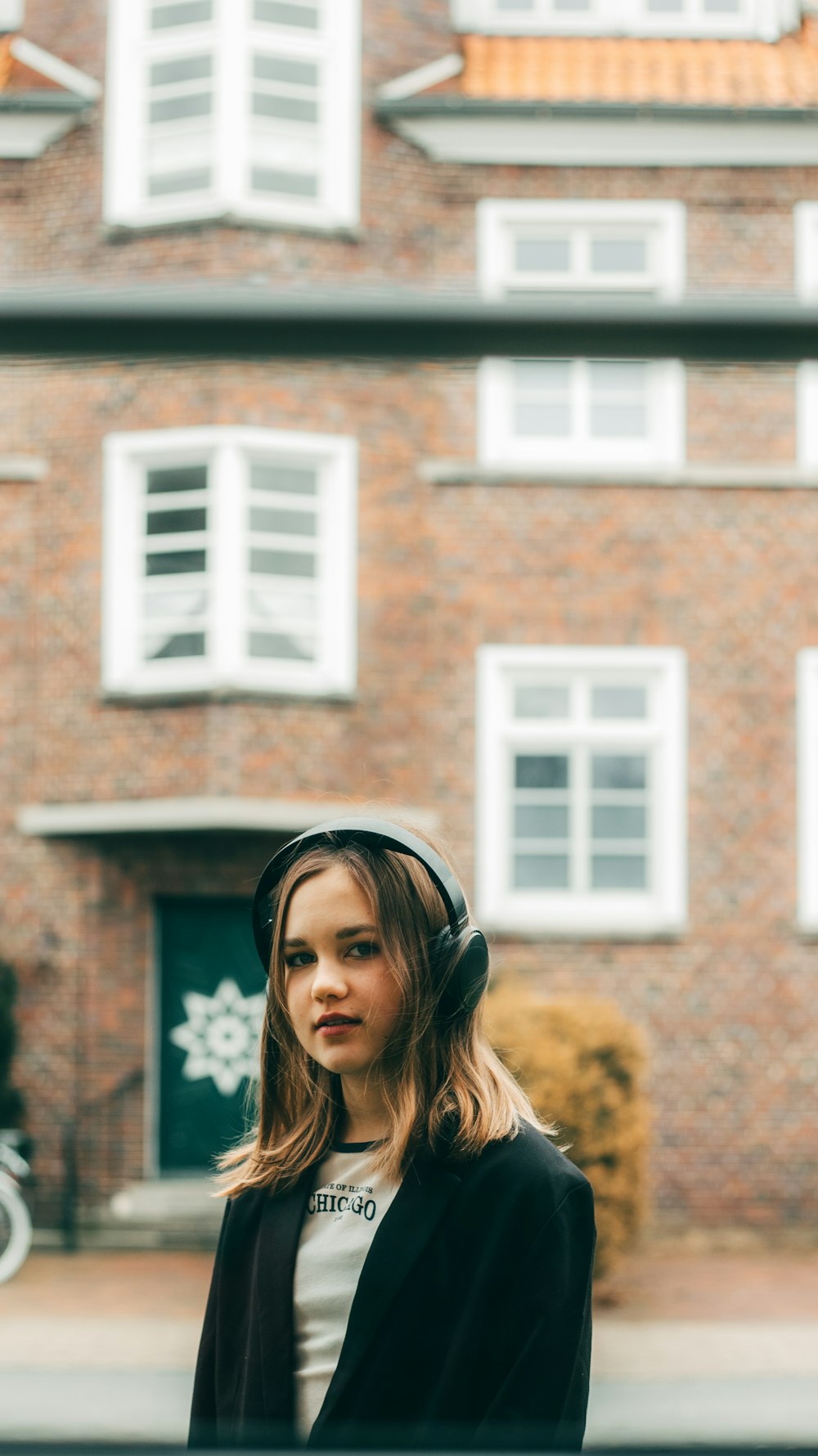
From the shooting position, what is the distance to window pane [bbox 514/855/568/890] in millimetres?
11844

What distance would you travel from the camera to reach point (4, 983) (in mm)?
11625

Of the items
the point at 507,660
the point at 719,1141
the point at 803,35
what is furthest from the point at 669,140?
the point at 719,1141

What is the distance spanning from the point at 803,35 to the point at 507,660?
6.01m

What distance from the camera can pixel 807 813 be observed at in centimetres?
1184

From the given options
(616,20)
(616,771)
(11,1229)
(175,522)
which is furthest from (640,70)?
(11,1229)

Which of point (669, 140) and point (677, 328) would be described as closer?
point (677, 328)

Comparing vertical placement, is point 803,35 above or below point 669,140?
above


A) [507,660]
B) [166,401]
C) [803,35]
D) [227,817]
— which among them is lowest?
[227,817]

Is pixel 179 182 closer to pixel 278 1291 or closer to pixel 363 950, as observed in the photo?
pixel 363 950

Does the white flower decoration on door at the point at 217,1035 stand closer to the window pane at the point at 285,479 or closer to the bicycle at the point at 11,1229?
the bicycle at the point at 11,1229

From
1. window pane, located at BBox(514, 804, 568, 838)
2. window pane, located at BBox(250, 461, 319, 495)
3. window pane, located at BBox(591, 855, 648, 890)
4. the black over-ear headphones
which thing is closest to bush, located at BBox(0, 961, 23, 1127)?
window pane, located at BBox(514, 804, 568, 838)

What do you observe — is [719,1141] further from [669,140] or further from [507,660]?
[669,140]

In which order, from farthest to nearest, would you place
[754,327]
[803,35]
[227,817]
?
1. [803,35]
2. [227,817]
3. [754,327]

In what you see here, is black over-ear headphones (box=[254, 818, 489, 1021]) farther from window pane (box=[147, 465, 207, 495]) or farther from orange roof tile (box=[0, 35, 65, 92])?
orange roof tile (box=[0, 35, 65, 92])
